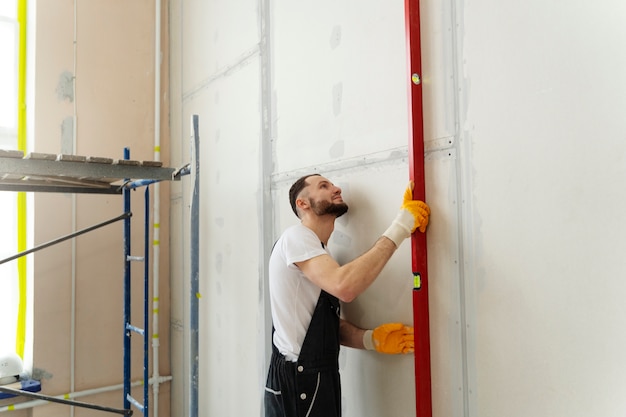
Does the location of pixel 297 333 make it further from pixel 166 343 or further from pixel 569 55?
pixel 166 343

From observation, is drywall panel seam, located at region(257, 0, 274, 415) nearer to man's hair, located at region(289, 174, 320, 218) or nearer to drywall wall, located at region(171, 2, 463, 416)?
drywall wall, located at region(171, 2, 463, 416)

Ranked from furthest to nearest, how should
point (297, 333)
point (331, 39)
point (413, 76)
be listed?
point (331, 39)
point (297, 333)
point (413, 76)

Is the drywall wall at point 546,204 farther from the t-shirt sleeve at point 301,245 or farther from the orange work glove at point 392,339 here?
the t-shirt sleeve at point 301,245

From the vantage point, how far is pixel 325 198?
196 centimetres

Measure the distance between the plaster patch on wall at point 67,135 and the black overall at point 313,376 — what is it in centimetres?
231

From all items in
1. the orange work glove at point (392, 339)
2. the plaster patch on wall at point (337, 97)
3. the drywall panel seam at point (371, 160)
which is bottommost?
the orange work glove at point (392, 339)

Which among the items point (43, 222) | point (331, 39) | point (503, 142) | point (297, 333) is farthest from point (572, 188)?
point (43, 222)

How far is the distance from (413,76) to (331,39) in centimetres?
60

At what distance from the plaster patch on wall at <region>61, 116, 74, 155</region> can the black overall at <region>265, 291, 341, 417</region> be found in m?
2.31

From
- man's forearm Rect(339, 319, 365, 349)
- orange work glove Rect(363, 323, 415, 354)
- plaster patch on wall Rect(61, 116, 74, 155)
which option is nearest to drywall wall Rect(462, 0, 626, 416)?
orange work glove Rect(363, 323, 415, 354)

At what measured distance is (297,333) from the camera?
73.8 inches

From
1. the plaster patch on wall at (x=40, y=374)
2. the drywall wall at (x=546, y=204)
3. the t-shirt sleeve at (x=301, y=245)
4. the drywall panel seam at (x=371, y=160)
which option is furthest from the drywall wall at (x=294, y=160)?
the plaster patch on wall at (x=40, y=374)

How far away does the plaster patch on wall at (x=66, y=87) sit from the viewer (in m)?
3.41

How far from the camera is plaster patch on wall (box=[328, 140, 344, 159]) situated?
2086mm
